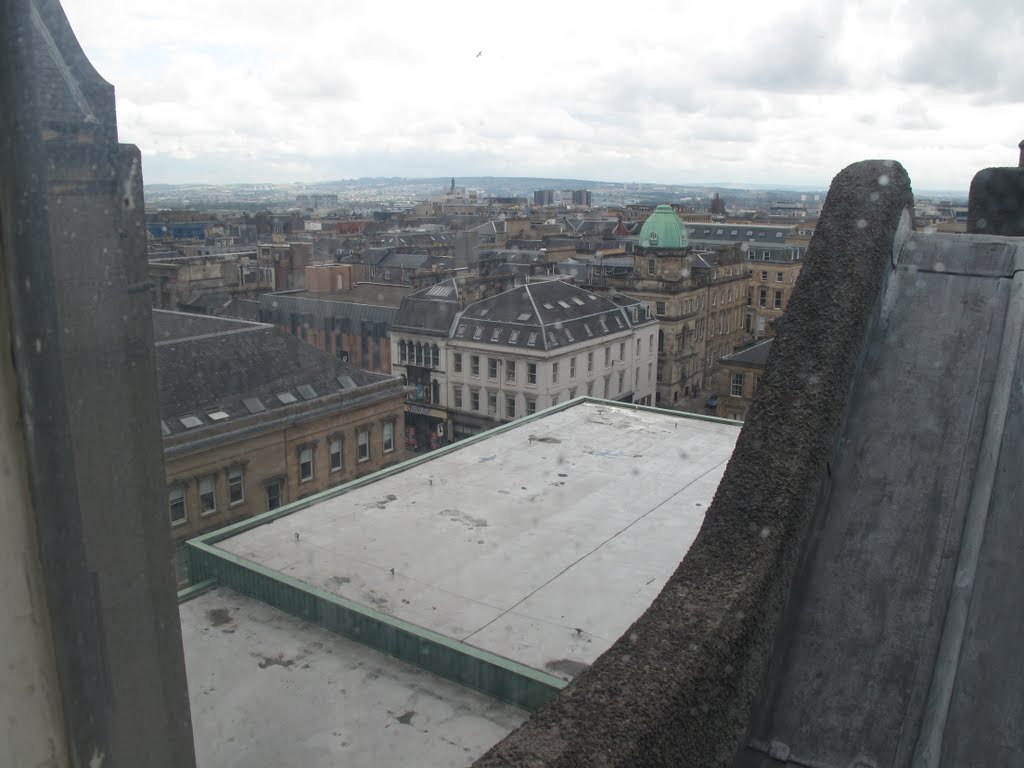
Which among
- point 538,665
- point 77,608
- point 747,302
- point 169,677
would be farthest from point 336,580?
point 747,302

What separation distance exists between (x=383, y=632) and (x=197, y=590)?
446 cm

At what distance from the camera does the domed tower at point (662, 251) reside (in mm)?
61375

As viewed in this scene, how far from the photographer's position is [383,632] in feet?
45.4

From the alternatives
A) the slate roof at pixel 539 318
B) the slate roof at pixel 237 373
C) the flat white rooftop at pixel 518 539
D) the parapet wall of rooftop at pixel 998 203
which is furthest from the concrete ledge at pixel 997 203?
the slate roof at pixel 539 318

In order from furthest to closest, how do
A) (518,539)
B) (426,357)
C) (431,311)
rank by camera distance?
(431,311) < (426,357) < (518,539)

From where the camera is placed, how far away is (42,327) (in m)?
3.65

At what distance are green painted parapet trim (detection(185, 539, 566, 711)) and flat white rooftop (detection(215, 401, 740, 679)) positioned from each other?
27.0 inches

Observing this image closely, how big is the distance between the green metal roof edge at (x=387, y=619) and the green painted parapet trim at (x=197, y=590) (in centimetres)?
4

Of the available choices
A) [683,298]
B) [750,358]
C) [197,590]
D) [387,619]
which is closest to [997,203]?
[387,619]

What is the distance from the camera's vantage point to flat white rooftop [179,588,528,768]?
11172 millimetres

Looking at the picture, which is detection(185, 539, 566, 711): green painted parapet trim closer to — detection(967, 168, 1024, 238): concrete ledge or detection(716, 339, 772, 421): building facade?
detection(967, 168, 1024, 238): concrete ledge

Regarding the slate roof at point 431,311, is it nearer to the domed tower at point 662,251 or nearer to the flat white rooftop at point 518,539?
the domed tower at point 662,251

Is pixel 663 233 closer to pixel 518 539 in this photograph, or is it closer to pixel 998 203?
pixel 518 539

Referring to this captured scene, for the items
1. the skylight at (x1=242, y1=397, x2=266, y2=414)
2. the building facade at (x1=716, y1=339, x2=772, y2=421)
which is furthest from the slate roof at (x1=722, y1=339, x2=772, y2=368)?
the skylight at (x1=242, y1=397, x2=266, y2=414)
